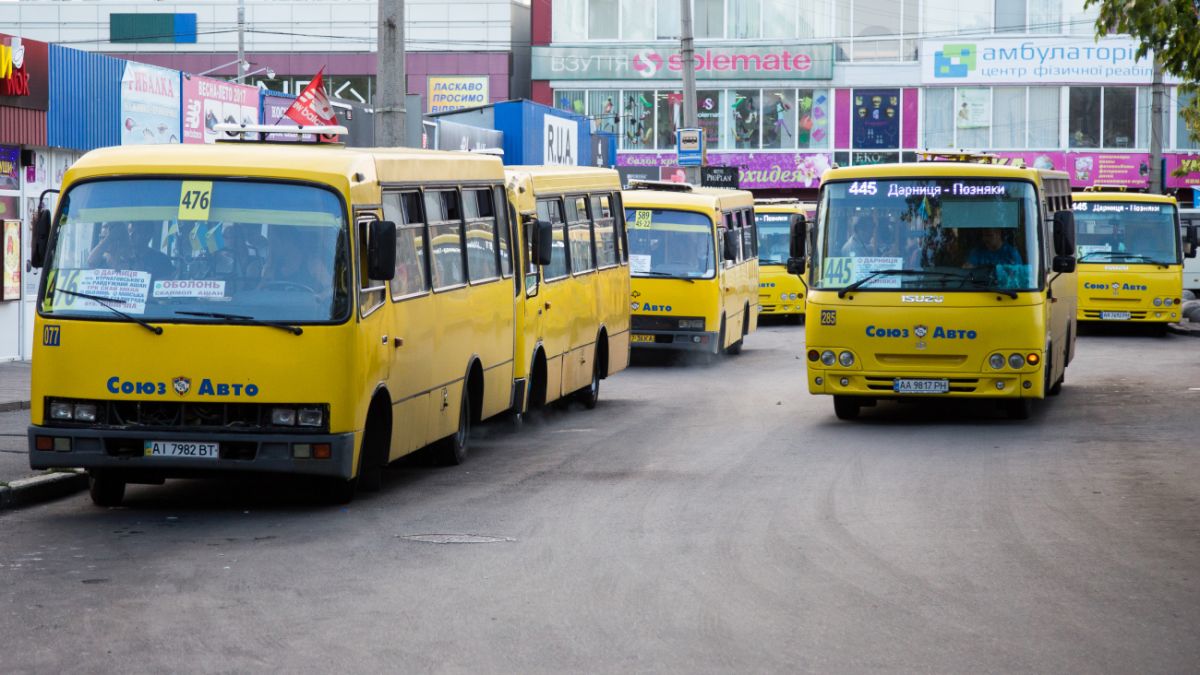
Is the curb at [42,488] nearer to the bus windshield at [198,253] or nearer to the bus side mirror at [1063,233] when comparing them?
the bus windshield at [198,253]

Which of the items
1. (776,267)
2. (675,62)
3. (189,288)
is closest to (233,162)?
(189,288)

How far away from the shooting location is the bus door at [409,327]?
41.0 ft

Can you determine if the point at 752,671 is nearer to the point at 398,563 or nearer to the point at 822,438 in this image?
the point at 398,563

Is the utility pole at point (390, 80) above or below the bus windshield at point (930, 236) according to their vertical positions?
above

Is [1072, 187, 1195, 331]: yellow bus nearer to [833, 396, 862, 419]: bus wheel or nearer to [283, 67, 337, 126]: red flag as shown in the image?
[833, 396, 862, 419]: bus wheel

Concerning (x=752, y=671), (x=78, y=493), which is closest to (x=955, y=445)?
(x=78, y=493)

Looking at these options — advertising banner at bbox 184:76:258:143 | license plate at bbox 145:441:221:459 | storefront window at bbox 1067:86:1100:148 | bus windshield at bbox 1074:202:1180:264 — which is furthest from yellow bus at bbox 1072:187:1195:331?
storefront window at bbox 1067:86:1100:148

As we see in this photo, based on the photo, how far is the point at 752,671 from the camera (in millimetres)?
7031

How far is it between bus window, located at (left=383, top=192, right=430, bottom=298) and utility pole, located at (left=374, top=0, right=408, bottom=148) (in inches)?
229

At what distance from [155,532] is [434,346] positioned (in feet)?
10.9

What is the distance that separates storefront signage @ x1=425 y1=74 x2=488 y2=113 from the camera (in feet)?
217

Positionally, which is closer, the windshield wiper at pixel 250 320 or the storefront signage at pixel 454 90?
the windshield wiper at pixel 250 320

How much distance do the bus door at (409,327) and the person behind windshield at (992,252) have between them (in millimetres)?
6432

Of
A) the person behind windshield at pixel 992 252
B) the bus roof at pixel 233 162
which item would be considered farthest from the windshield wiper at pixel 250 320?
the person behind windshield at pixel 992 252
